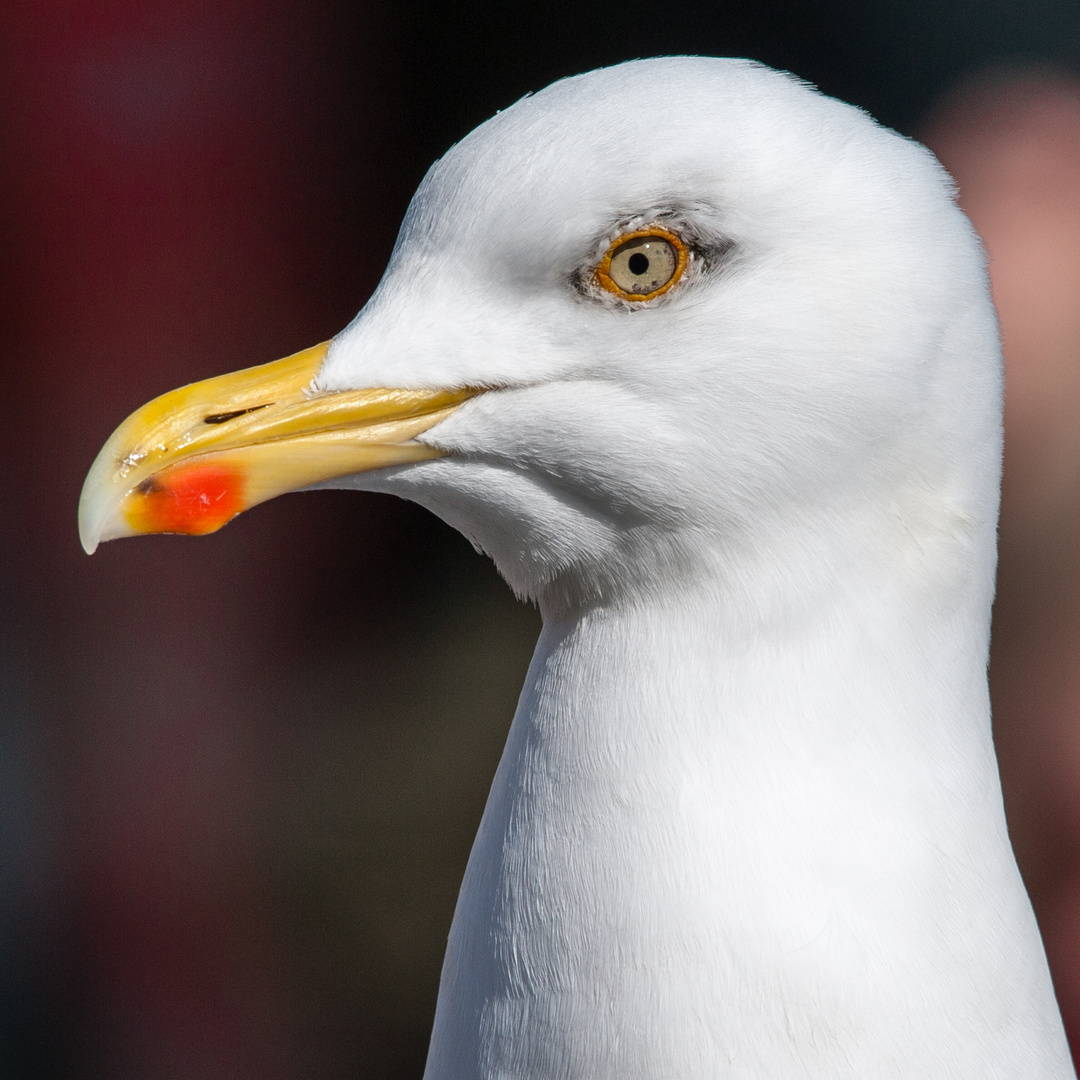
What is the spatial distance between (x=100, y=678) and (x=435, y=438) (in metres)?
2.11

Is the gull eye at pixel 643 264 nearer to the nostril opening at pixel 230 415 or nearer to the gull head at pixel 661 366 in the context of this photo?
the gull head at pixel 661 366

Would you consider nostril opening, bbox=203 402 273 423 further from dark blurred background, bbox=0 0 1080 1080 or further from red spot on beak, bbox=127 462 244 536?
dark blurred background, bbox=0 0 1080 1080

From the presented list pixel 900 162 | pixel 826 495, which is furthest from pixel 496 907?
pixel 900 162

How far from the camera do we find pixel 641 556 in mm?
916

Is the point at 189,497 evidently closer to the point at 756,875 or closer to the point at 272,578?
the point at 756,875

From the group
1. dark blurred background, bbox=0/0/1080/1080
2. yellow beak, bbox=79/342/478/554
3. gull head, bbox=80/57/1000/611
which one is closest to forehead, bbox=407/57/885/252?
gull head, bbox=80/57/1000/611

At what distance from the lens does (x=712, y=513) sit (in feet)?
2.89

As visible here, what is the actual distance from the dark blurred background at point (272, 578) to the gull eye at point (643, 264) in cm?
165

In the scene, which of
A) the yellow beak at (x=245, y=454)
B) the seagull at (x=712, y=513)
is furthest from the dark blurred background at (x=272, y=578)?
the yellow beak at (x=245, y=454)

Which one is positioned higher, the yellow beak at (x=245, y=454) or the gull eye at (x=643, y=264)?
the gull eye at (x=643, y=264)

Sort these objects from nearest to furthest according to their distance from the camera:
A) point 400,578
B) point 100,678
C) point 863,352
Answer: point 863,352
point 100,678
point 400,578

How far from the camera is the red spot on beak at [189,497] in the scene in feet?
2.94

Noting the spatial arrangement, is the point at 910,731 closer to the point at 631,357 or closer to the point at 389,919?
the point at 631,357

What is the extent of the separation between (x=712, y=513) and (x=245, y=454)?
1.10ft
